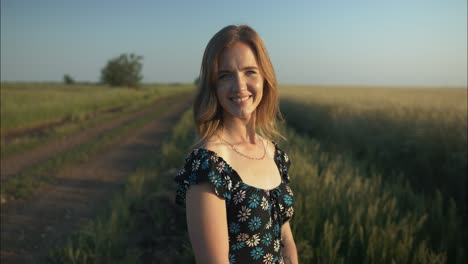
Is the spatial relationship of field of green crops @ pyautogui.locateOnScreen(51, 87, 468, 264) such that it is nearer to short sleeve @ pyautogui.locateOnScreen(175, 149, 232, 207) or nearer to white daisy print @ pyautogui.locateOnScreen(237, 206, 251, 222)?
white daisy print @ pyautogui.locateOnScreen(237, 206, 251, 222)

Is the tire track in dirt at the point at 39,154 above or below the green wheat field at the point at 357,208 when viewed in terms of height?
below

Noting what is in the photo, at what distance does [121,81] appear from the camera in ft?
210

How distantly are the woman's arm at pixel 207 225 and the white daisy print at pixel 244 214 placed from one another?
0.14 m

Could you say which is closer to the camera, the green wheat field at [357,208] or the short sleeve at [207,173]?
the short sleeve at [207,173]

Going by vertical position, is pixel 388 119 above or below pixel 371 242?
above

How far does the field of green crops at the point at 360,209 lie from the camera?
284 cm

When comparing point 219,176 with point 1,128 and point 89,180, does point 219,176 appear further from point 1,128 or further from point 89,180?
point 1,128

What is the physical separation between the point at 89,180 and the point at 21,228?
6.98 ft

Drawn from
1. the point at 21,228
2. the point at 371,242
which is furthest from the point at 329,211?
the point at 21,228

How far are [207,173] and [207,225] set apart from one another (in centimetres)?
17

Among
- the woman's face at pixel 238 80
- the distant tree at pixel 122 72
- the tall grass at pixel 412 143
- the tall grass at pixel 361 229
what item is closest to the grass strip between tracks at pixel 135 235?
the tall grass at pixel 361 229

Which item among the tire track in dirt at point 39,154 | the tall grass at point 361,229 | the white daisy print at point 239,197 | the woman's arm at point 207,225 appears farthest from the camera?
the tire track in dirt at point 39,154

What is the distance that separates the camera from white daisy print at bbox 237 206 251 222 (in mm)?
1344

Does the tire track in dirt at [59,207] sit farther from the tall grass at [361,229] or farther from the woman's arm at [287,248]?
the woman's arm at [287,248]
